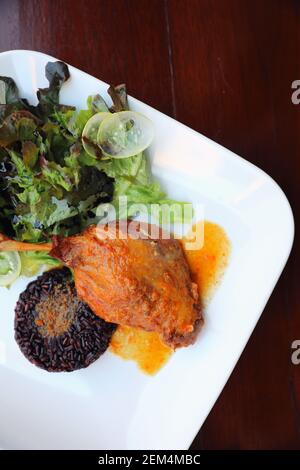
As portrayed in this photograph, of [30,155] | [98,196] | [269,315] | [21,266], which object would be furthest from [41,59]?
[269,315]

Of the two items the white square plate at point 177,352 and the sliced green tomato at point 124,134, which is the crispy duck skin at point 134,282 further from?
the sliced green tomato at point 124,134

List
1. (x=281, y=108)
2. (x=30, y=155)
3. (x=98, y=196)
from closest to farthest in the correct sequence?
(x=30, y=155) < (x=98, y=196) < (x=281, y=108)

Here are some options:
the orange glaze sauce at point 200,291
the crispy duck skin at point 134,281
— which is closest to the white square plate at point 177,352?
the orange glaze sauce at point 200,291

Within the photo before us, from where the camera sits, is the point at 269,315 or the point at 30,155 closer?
the point at 30,155

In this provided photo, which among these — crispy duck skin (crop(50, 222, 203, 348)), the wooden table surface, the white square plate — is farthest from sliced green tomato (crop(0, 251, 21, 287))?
the wooden table surface

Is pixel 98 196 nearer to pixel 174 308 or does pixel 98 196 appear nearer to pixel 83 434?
pixel 174 308
